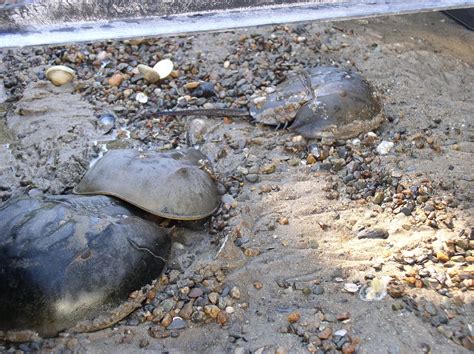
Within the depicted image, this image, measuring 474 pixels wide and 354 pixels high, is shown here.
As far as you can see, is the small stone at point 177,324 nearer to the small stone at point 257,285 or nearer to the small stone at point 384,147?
the small stone at point 257,285

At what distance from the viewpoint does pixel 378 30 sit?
180 inches

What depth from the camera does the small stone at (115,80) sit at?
3.94m

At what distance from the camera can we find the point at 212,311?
2.42 meters

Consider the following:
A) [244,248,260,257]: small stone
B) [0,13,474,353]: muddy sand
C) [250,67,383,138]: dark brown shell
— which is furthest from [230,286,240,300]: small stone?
[250,67,383,138]: dark brown shell

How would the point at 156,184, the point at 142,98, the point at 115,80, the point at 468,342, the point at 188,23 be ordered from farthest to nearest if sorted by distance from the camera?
the point at 115,80
the point at 142,98
the point at 156,184
the point at 468,342
the point at 188,23

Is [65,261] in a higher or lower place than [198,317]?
higher

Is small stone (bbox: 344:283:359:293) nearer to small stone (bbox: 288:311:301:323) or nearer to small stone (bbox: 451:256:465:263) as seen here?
small stone (bbox: 288:311:301:323)

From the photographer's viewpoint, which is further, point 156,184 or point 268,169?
point 268,169

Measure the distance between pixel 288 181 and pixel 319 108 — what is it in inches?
25.0

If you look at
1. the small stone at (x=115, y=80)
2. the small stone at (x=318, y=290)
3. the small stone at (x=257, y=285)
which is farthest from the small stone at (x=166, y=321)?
the small stone at (x=115, y=80)

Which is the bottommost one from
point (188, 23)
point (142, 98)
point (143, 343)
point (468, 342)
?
point (143, 343)

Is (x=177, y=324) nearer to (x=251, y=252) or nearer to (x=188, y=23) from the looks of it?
(x=251, y=252)

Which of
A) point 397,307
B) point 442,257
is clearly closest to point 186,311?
point 397,307

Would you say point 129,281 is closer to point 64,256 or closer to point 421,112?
point 64,256
